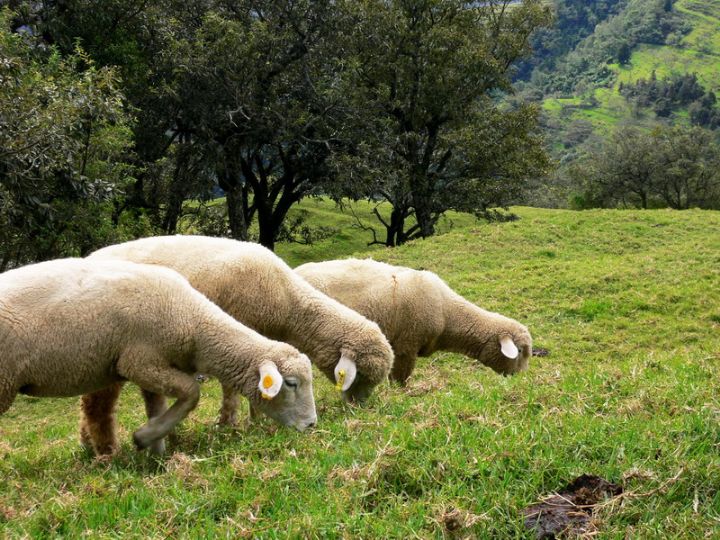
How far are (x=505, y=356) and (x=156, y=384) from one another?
19.7 feet

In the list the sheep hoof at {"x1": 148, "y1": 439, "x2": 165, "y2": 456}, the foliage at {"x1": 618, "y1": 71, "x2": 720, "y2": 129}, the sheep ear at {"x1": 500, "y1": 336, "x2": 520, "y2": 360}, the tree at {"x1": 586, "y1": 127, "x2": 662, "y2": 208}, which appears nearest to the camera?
the sheep hoof at {"x1": 148, "y1": 439, "x2": 165, "y2": 456}

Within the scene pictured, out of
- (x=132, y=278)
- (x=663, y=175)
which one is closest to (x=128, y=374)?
(x=132, y=278)

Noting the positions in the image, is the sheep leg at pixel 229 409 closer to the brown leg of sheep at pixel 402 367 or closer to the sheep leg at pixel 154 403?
the sheep leg at pixel 154 403

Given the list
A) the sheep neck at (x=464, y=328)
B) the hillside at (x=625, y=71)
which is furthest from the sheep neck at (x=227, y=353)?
the hillside at (x=625, y=71)

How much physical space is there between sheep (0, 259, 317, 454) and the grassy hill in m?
116

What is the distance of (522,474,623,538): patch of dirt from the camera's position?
157 inches

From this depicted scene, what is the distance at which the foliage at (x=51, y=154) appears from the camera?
505 inches

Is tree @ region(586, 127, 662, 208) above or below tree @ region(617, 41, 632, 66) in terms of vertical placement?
below

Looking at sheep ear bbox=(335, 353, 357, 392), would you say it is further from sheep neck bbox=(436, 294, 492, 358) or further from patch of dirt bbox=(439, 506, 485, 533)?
patch of dirt bbox=(439, 506, 485, 533)

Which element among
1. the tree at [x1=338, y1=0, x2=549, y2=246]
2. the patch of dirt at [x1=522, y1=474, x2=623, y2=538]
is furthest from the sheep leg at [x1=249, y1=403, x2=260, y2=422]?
the tree at [x1=338, y1=0, x2=549, y2=246]

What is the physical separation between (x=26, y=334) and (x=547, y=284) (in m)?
13.0

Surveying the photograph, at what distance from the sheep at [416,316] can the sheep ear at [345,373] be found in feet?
6.07

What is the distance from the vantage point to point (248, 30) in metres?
24.7

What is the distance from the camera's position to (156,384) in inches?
259
